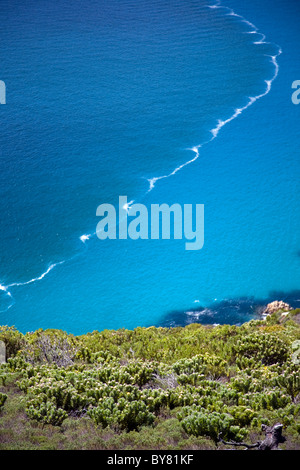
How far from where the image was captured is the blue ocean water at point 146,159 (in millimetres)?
54812

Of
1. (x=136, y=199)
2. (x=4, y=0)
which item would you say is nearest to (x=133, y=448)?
(x=136, y=199)

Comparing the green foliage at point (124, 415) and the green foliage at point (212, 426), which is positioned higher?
the green foliage at point (124, 415)

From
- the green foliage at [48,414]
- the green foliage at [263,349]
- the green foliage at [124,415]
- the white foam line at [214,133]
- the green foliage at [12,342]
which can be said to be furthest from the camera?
the white foam line at [214,133]

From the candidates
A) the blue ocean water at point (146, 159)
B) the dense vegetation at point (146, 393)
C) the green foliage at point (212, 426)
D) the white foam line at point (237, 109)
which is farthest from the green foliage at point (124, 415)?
the white foam line at point (237, 109)

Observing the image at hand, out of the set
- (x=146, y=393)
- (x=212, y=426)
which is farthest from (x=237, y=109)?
(x=212, y=426)

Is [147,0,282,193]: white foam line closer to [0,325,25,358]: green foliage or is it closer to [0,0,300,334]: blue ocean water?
[0,0,300,334]: blue ocean water

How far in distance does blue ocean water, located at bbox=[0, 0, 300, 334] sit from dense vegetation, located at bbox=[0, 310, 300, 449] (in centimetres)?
2320

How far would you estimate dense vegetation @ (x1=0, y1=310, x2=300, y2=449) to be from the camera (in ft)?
65.3

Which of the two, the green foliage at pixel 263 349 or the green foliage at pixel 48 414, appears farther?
the green foliage at pixel 263 349

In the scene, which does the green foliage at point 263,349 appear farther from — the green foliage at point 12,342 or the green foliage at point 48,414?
the green foliage at point 12,342

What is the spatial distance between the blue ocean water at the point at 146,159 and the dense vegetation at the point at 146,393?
913 inches

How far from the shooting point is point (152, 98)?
84875 millimetres

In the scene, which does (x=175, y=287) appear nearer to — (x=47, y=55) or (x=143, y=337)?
(x=143, y=337)

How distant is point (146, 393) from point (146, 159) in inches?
2095
